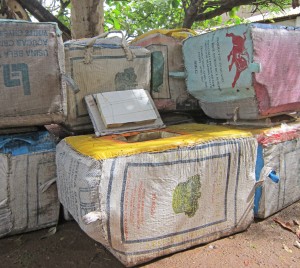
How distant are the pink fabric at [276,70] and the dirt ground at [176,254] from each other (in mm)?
801

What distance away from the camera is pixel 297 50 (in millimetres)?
2387

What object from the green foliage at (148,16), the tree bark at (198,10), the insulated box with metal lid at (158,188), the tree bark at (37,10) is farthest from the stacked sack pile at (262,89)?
the green foliage at (148,16)

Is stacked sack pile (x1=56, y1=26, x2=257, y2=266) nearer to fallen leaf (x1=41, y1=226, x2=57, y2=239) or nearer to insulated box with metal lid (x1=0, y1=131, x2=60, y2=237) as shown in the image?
insulated box with metal lid (x1=0, y1=131, x2=60, y2=237)

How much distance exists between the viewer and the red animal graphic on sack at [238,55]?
2188 mm

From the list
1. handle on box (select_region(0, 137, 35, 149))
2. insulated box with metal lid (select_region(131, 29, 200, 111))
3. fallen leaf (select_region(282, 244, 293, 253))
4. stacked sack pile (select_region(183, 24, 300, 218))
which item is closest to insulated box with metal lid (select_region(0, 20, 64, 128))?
handle on box (select_region(0, 137, 35, 149))

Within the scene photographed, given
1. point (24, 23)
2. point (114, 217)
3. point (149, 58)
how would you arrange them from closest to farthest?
point (114, 217), point (24, 23), point (149, 58)

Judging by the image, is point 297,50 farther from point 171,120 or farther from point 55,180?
point 55,180

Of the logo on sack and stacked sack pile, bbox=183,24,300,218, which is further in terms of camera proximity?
stacked sack pile, bbox=183,24,300,218

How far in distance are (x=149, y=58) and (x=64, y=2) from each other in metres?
3.01


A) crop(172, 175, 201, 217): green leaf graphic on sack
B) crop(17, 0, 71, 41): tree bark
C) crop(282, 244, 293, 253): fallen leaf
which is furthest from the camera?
crop(17, 0, 71, 41): tree bark

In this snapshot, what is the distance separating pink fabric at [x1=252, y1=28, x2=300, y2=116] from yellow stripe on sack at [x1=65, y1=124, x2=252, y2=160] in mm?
310

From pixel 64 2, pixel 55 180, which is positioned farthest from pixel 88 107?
pixel 64 2

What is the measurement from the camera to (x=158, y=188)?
5.67ft

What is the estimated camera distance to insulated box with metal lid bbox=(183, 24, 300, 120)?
2178 millimetres
